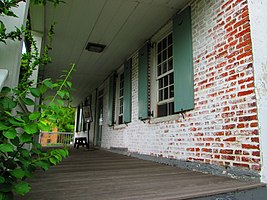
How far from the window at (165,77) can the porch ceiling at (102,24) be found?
0.44 m

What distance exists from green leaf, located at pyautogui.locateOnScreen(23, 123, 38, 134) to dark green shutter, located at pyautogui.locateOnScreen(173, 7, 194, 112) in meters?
2.66

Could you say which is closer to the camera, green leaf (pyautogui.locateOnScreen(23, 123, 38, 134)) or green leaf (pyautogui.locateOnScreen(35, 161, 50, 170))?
green leaf (pyautogui.locateOnScreen(23, 123, 38, 134))

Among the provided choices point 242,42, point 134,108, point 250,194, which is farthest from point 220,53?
point 134,108

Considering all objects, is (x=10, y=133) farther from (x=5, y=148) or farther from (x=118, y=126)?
(x=118, y=126)

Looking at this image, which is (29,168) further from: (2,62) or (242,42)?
(242,42)

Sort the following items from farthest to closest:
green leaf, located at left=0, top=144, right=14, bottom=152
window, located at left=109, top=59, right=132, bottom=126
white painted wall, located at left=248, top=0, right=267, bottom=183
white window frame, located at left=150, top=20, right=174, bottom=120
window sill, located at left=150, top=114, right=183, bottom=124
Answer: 1. window, located at left=109, top=59, right=132, bottom=126
2. white window frame, located at left=150, top=20, right=174, bottom=120
3. window sill, located at left=150, top=114, right=183, bottom=124
4. white painted wall, located at left=248, top=0, right=267, bottom=183
5. green leaf, located at left=0, top=144, right=14, bottom=152

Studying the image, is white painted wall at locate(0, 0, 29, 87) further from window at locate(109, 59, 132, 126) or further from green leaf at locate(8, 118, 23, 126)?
window at locate(109, 59, 132, 126)

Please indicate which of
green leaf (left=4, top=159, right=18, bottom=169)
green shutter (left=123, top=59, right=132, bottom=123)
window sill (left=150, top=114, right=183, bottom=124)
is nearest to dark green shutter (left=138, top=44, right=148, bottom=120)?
window sill (left=150, top=114, right=183, bottom=124)

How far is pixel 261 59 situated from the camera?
2.35 metres

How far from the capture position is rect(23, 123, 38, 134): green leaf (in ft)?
2.98

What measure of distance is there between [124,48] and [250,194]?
15.0ft

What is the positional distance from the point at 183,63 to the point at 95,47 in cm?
280

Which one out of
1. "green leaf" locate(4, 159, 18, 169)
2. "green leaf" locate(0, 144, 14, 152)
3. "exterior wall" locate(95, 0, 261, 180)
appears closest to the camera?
"green leaf" locate(0, 144, 14, 152)

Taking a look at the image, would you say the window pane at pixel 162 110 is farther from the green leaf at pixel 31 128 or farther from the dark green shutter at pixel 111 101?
the green leaf at pixel 31 128
